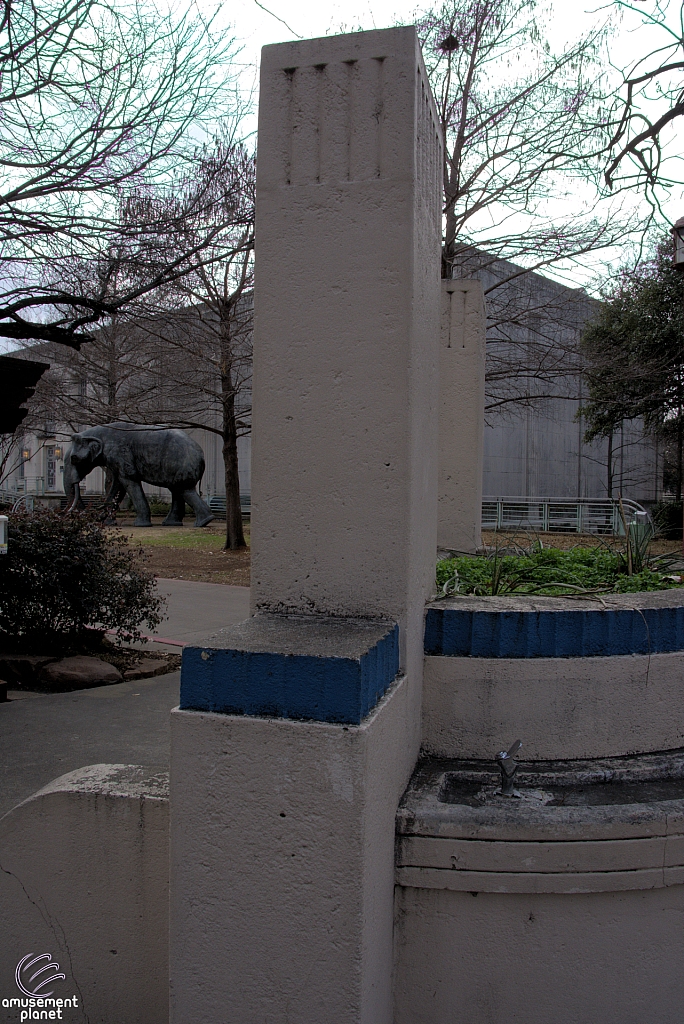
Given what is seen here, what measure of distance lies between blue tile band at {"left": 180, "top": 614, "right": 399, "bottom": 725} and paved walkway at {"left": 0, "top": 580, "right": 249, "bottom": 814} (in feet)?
10.2

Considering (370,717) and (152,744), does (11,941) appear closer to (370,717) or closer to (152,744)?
(370,717)

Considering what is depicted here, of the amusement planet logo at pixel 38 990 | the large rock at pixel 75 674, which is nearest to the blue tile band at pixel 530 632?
the amusement planet logo at pixel 38 990

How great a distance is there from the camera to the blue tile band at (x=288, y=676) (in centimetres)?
198

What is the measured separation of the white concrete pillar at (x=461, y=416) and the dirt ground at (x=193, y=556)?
566cm

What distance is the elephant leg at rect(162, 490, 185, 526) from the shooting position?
27078 mm

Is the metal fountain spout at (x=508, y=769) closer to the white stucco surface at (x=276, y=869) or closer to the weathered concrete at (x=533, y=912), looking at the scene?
the weathered concrete at (x=533, y=912)

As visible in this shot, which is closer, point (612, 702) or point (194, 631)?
point (612, 702)

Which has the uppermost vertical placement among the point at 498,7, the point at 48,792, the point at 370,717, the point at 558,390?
the point at 498,7

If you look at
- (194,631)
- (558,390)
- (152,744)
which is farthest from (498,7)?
(558,390)

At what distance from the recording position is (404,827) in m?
Result: 2.28

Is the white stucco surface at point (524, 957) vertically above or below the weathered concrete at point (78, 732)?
above

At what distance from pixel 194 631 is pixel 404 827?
7542 mm

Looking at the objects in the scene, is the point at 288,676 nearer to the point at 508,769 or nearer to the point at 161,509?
the point at 508,769

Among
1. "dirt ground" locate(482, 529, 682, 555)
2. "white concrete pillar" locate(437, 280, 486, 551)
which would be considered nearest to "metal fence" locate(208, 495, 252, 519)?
"dirt ground" locate(482, 529, 682, 555)
